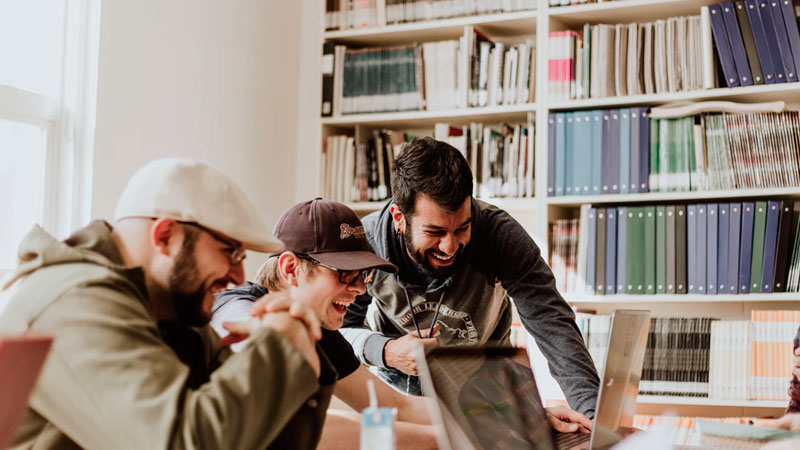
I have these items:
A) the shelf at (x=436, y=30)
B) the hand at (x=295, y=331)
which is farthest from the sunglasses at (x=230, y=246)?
the shelf at (x=436, y=30)

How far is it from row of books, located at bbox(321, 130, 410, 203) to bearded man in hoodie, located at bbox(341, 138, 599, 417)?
1.24 metres

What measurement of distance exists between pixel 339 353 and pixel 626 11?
2.16 m

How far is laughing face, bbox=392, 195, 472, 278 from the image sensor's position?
2004mm

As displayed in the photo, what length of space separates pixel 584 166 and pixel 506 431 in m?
2.09

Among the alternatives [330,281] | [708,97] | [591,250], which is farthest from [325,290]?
A: [708,97]

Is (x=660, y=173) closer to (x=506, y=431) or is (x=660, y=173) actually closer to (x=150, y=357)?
(x=506, y=431)

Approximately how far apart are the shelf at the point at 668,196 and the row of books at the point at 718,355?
446mm

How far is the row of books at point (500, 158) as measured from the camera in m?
3.39

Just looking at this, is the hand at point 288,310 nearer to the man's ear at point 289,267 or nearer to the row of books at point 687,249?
the man's ear at point 289,267

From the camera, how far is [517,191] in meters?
3.38

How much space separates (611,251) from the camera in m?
3.23

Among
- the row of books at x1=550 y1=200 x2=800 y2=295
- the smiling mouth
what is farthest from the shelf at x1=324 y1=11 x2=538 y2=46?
the smiling mouth

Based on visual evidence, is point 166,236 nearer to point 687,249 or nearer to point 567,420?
point 567,420

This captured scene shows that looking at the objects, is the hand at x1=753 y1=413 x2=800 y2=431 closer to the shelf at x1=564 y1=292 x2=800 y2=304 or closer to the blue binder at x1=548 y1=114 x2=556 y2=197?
the shelf at x1=564 y1=292 x2=800 y2=304
